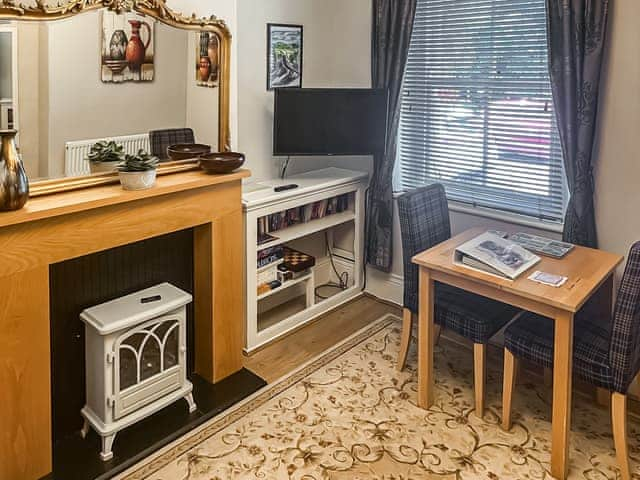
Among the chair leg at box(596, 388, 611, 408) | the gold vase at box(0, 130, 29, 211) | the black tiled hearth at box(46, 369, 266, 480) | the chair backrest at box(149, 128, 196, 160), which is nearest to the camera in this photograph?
the gold vase at box(0, 130, 29, 211)

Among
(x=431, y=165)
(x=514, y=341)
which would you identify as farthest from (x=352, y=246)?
(x=514, y=341)

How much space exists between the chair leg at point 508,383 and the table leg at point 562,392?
0.26 metres

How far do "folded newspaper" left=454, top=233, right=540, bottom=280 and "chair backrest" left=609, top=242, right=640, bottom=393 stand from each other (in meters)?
0.41

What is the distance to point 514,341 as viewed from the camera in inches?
99.9

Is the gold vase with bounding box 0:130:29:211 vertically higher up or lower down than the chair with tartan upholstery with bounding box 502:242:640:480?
higher up

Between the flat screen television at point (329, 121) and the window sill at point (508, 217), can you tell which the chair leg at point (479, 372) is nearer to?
the window sill at point (508, 217)

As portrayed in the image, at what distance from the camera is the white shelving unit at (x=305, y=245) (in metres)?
3.22

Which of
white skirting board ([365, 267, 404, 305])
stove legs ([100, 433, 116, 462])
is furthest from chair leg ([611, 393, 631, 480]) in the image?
stove legs ([100, 433, 116, 462])

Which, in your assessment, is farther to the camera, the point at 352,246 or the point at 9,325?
the point at 352,246

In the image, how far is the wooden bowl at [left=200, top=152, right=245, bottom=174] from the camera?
9.02 ft

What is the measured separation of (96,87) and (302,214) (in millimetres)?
1577

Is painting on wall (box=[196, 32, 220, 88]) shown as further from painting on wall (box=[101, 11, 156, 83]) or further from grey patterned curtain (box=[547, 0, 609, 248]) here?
grey patterned curtain (box=[547, 0, 609, 248])

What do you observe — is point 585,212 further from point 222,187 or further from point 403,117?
point 222,187

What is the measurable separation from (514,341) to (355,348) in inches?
42.9
